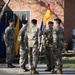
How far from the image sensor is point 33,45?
A: 12430 mm

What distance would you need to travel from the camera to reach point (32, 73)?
12633mm

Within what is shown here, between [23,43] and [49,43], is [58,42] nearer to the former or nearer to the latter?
[49,43]

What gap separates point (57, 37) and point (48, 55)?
1.10 meters

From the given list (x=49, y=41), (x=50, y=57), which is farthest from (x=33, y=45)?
(x=50, y=57)

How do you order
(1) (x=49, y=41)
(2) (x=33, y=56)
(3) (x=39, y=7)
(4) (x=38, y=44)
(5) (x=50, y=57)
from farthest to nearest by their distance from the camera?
(3) (x=39, y=7) < (5) (x=50, y=57) < (1) (x=49, y=41) < (4) (x=38, y=44) < (2) (x=33, y=56)

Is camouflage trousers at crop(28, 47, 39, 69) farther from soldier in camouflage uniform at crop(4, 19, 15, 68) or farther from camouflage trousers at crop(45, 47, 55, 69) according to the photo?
soldier in camouflage uniform at crop(4, 19, 15, 68)

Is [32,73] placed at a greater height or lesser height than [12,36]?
lesser

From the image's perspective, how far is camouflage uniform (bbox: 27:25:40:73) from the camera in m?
12.4

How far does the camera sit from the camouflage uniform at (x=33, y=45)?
12.4 meters

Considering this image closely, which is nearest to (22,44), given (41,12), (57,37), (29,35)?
(29,35)

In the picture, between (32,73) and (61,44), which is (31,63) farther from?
(61,44)

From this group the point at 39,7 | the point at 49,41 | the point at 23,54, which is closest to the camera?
the point at 23,54

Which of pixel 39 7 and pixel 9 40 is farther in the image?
pixel 39 7

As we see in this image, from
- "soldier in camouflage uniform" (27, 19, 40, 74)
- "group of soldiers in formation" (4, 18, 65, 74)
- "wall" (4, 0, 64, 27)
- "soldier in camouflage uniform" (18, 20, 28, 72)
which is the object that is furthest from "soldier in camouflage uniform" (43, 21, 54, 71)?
"wall" (4, 0, 64, 27)
